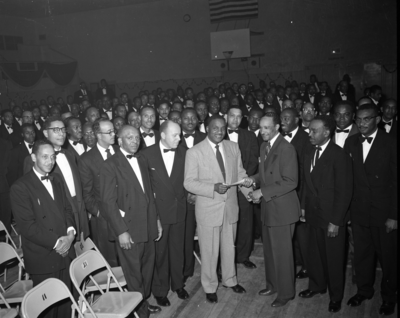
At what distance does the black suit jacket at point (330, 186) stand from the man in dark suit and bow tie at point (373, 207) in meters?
0.22

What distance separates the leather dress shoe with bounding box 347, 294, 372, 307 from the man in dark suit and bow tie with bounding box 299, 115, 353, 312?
17 cm

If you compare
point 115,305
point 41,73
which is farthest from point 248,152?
point 41,73

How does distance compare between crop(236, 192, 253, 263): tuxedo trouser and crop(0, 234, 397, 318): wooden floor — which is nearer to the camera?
crop(0, 234, 397, 318): wooden floor

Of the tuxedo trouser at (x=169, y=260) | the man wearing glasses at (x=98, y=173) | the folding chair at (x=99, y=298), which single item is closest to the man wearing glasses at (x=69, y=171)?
the man wearing glasses at (x=98, y=173)

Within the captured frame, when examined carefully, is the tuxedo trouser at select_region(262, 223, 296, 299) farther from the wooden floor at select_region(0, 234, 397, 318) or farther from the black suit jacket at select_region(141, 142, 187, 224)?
the black suit jacket at select_region(141, 142, 187, 224)

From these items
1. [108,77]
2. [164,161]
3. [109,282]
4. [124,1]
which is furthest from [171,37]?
[109,282]

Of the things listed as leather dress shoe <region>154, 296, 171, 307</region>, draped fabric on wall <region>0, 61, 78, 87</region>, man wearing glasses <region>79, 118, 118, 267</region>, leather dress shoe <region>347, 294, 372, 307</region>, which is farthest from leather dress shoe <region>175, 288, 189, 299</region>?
draped fabric on wall <region>0, 61, 78, 87</region>

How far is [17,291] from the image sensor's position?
4.14m

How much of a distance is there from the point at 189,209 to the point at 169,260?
2.52 feet

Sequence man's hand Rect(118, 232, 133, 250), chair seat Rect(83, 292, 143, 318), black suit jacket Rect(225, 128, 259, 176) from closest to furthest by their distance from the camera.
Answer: chair seat Rect(83, 292, 143, 318), man's hand Rect(118, 232, 133, 250), black suit jacket Rect(225, 128, 259, 176)

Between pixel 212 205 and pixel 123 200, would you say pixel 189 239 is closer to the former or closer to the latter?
pixel 212 205

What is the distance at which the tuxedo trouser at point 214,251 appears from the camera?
4562mm

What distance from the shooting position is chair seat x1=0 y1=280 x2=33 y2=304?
3.98 m

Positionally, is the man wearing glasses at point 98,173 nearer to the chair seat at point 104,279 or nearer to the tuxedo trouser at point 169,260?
the chair seat at point 104,279
